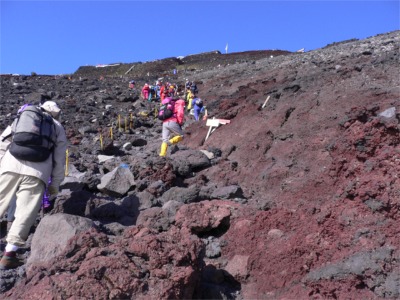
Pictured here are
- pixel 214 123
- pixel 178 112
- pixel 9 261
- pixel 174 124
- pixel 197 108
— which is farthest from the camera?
pixel 197 108

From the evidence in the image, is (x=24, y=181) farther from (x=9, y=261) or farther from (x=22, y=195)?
(x=9, y=261)

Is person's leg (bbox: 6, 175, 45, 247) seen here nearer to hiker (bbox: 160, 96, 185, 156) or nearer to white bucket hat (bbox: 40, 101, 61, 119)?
white bucket hat (bbox: 40, 101, 61, 119)

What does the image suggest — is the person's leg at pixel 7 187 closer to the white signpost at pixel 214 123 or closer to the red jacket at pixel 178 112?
the red jacket at pixel 178 112

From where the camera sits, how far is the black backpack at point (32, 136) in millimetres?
3953

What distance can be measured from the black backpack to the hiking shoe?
892 millimetres

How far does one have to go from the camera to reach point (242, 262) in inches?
150

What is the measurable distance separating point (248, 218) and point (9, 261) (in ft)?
7.72

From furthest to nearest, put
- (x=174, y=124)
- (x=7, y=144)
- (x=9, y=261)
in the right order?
(x=174, y=124)
(x=7, y=144)
(x=9, y=261)

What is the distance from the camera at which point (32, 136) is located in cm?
397

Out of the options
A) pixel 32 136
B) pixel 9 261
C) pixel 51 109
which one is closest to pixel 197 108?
pixel 51 109

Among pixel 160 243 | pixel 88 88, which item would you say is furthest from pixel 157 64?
pixel 160 243

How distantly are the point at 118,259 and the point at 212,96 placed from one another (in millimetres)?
14758

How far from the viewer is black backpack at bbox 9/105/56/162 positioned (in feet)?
13.0

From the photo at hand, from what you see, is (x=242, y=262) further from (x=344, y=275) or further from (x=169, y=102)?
(x=169, y=102)
